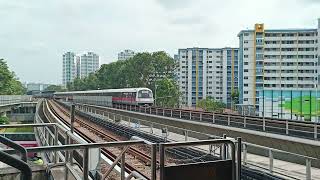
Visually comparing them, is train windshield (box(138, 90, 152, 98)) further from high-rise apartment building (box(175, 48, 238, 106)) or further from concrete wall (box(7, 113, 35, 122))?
high-rise apartment building (box(175, 48, 238, 106))

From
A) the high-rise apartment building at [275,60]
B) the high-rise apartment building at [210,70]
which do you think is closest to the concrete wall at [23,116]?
the high-rise apartment building at [275,60]

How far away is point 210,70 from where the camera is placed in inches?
6334

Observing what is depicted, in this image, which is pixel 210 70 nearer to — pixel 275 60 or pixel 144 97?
pixel 275 60

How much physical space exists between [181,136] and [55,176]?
1523 centimetres

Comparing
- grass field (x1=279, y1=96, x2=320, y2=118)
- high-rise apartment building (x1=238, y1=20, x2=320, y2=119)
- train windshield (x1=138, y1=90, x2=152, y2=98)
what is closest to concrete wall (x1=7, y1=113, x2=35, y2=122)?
train windshield (x1=138, y1=90, x2=152, y2=98)

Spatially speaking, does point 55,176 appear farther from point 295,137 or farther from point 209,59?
point 209,59

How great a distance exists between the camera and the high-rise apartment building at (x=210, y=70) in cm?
15850

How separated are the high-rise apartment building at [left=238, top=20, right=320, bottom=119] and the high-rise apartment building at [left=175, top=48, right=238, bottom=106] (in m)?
28.9

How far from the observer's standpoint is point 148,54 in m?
104

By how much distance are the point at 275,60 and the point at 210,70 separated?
34.3m

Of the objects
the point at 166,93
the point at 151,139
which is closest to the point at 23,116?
the point at 166,93

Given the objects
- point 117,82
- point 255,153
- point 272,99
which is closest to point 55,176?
point 255,153

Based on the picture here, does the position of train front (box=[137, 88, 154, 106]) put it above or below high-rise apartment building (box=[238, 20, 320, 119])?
below

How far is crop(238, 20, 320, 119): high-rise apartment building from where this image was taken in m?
124
